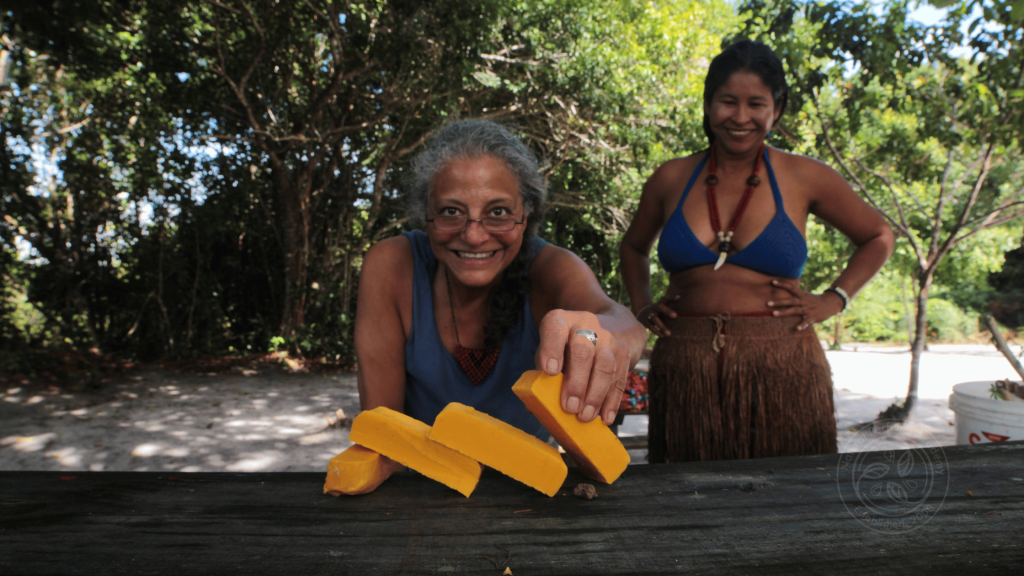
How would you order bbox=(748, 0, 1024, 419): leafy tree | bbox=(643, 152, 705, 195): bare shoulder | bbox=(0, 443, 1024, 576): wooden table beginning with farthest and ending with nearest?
1. bbox=(748, 0, 1024, 419): leafy tree
2. bbox=(643, 152, 705, 195): bare shoulder
3. bbox=(0, 443, 1024, 576): wooden table

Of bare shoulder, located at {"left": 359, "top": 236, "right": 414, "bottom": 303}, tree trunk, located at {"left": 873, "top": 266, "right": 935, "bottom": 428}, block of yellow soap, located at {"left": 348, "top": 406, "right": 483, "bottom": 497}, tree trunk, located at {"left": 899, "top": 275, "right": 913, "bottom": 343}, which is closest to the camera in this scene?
block of yellow soap, located at {"left": 348, "top": 406, "right": 483, "bottom": 497}

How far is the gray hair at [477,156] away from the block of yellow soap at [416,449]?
35.2 inches

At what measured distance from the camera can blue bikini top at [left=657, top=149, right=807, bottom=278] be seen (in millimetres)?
2141

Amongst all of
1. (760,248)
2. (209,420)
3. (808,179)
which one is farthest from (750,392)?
(209,420)

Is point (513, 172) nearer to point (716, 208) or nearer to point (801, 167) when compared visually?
point (716, 208)

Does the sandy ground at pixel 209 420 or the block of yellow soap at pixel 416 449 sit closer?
the block of yellow soap at pixel 416 449

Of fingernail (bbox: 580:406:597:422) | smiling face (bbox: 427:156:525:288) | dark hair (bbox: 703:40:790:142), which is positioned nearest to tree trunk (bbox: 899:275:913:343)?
dark hair (bbox: 703:40:790:142)

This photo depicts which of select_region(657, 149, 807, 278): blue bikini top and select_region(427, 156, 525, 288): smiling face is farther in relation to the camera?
select_region(657, 149, 807, 278): blue bikini top

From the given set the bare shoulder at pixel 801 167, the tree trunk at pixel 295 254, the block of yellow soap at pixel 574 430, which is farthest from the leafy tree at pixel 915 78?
the tree trunk at pixel 295 254

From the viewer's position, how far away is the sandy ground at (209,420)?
4.44 metres

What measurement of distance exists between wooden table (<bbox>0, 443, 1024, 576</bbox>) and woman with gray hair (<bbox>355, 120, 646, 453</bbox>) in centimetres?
54

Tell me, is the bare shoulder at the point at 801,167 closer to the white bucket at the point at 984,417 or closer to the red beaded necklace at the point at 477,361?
the white bucket at the point at 984,417

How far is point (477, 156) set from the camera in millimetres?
1789

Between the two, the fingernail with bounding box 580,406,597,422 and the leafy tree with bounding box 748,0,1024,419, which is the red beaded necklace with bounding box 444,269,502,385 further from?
the leafy tree with bounding box 748,0,1024,419
